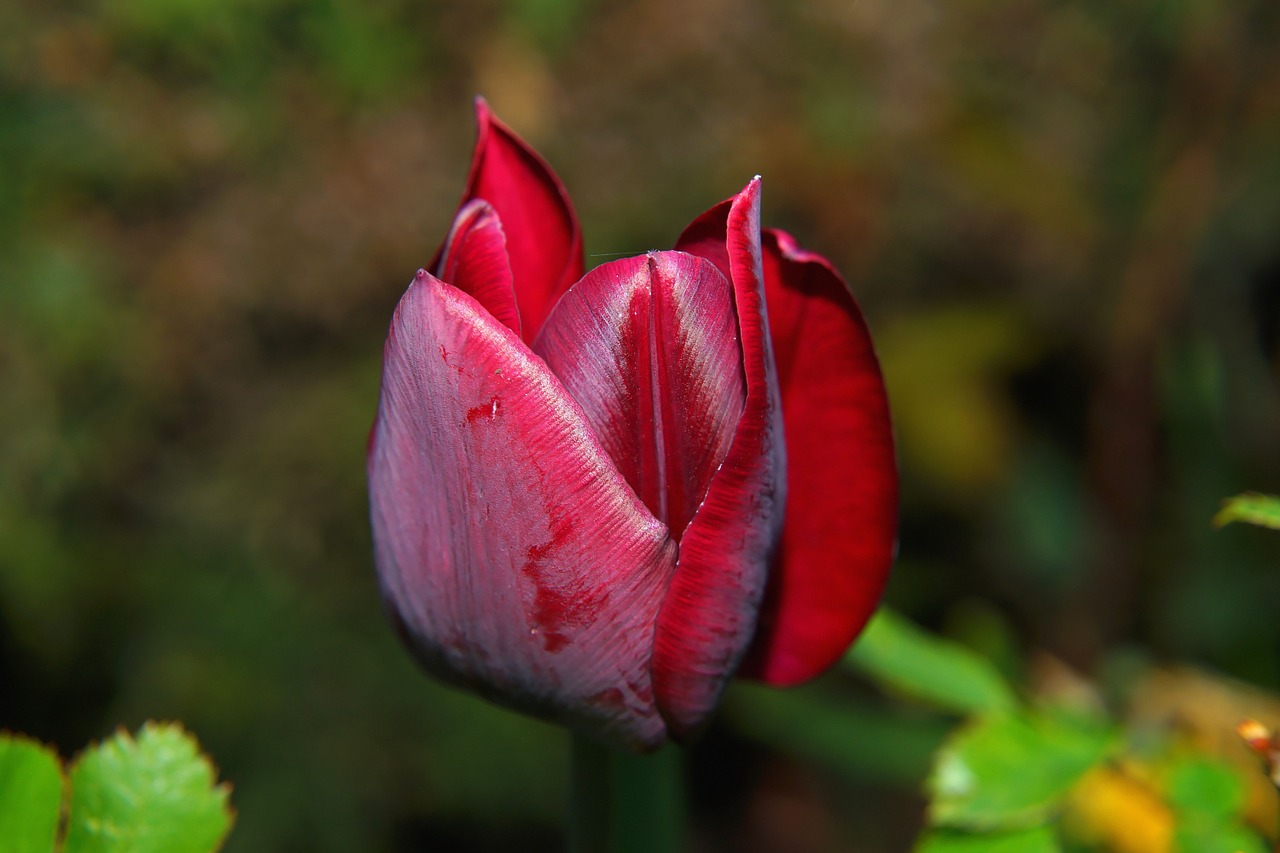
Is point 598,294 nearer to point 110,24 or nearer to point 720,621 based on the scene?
point 720,621

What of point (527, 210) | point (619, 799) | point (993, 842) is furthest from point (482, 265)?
point (993, 842)

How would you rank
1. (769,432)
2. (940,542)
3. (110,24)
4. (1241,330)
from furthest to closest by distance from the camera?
1. (940,542)
2. (1241,330)
3. (110,24)
4. (769,432)

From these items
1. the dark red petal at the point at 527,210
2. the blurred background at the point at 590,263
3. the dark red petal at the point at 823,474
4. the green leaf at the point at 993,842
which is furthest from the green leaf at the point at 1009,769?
the blurred background at the point at 590,263

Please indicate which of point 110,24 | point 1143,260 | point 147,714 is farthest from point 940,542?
point 110,24

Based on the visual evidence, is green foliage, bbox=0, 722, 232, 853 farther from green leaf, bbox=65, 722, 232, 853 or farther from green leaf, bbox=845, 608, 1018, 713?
green leaf, bbox=845, 608, 1018, 713

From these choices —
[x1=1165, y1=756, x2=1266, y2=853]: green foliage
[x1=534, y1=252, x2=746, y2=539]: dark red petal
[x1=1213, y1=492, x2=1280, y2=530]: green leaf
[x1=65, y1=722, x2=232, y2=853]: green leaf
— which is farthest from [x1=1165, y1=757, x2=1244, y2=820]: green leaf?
[x1=65, y1=722, x2=232, y2=853]: green leaf

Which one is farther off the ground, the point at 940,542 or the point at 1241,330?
the point at 1241,330

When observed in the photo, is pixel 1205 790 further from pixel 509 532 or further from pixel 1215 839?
pixel 509 532
